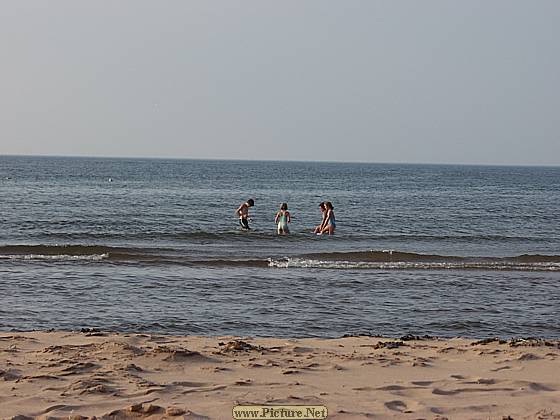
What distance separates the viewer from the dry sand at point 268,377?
5.89m

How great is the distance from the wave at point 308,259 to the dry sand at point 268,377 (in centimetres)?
1018

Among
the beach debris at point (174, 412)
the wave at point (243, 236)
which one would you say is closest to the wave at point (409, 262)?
the wave at point (243, 236)

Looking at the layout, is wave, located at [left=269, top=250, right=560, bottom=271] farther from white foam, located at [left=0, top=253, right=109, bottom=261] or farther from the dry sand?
the dry sand

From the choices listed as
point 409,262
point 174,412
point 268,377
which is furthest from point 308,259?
point 174,412

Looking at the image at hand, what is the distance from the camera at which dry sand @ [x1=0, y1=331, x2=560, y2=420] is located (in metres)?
5.89

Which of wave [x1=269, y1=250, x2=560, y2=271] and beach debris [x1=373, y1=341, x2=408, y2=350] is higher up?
beach debris [x1=373, y1=341, x2=408, y2=350]

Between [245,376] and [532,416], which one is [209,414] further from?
[532,416]

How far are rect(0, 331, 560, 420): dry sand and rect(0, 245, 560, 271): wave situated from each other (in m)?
10.2

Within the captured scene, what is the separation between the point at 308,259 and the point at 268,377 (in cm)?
1390

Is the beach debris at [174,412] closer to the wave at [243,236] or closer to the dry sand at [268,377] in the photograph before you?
the dry sand at [268,377]

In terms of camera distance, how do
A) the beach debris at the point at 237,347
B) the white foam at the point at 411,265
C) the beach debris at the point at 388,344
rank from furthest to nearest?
the white foam at the point at 411,265, the beach debris at the point at 388,344, the beach debris at the point at 237,347

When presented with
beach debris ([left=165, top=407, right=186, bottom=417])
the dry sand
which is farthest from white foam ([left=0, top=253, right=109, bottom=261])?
beach debris ([left=165, top=407, right=186, bottom=417])

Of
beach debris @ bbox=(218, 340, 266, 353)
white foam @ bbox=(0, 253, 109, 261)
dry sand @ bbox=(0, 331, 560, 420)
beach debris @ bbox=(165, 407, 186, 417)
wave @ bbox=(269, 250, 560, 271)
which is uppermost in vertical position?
beach debris @ bbox=(165, 407, 186, 417)

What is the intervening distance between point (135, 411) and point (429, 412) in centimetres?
232
